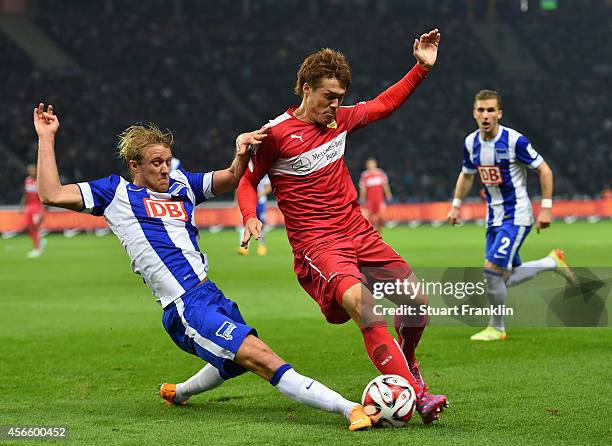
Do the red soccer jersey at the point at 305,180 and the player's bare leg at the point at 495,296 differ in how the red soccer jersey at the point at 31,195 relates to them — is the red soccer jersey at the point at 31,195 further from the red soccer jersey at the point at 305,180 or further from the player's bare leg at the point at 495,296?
the red soccer jersey at the point at 305,180

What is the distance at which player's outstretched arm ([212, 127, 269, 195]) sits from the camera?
6.60 metres

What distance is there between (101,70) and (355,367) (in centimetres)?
3625

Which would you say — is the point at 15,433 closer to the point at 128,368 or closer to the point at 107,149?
the point at 128,368

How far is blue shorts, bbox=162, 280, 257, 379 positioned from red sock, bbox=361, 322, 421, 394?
688 millimetres

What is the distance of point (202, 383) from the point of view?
22.5 ft

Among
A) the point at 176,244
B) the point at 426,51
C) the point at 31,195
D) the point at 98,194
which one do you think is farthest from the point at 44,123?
the point at 31,195

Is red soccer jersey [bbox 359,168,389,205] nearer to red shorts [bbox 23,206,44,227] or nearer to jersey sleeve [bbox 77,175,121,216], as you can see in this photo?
red shorts [bbox 23,206,44,227]

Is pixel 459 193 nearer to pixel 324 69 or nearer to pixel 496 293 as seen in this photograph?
pixel 496 293

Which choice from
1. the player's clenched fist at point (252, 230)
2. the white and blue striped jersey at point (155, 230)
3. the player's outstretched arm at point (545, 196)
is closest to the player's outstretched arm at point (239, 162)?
the white and blue striped jersey at point (155, 230)

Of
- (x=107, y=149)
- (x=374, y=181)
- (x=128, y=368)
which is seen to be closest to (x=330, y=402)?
(x=128, y=368)

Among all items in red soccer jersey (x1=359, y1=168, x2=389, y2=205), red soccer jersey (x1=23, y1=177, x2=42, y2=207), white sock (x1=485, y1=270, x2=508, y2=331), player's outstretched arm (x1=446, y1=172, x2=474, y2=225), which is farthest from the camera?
red soccer jersey (x1=359, y1=168, x2=389, y2=205)

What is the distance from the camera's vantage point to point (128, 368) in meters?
8.76

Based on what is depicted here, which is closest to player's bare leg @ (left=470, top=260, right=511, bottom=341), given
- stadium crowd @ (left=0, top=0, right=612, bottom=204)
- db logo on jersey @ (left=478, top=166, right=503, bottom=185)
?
db logo on jersey @ (left=478, top=166, right=503, bottom=185)

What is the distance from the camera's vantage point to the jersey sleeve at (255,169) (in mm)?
6691
